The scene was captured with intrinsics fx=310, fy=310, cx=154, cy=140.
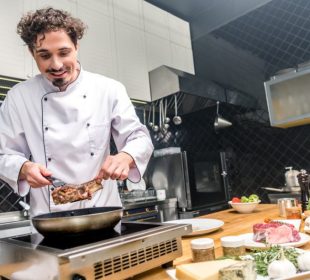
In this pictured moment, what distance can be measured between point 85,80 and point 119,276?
0.94 m

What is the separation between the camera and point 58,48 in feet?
3.90

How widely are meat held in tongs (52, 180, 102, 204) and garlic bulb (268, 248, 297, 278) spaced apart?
56cm

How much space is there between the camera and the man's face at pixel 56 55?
3.89ft

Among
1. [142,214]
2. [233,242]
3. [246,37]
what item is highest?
[246,37]

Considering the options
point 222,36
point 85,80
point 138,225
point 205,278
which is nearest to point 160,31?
point 222,36

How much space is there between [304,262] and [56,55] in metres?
1.06

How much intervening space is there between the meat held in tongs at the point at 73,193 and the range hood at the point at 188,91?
2.34 meters

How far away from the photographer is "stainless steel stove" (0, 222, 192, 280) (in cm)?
65

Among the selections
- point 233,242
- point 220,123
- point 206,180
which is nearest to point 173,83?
point 220,123

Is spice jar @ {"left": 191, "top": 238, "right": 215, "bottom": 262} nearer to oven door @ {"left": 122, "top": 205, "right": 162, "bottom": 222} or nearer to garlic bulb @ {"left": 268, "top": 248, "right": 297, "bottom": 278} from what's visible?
garlic bulb @ {"left": 268, "top": 248, "right": 297, "bottom": 278}

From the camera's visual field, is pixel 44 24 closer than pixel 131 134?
Yes

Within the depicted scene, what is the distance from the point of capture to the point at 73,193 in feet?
3.21

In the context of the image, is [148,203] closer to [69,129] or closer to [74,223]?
[69,129]

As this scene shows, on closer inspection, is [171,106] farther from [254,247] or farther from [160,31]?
[254,247]
